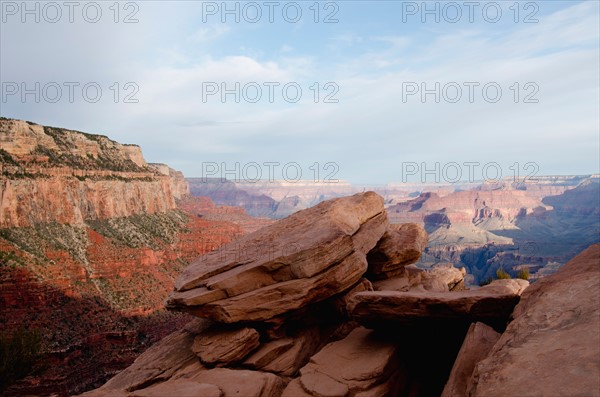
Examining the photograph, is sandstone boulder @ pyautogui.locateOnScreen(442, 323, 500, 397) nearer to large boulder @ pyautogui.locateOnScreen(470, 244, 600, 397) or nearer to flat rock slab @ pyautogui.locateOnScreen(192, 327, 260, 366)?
large boulder @ pyautogui.locateOnScreen(470, 244, 600, 397)

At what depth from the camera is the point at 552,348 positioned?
29.9ft

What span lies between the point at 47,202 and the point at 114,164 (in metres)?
32.1

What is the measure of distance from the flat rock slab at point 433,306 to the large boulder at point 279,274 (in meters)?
2.02

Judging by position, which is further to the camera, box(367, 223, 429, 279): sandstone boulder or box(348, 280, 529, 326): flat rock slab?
box(367, 223, 429, 279): sandstone boulder

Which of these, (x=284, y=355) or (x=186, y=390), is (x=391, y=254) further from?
(x=186, y=390)

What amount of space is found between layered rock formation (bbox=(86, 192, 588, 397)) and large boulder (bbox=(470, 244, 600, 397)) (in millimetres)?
282

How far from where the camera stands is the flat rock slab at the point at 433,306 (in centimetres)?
1340

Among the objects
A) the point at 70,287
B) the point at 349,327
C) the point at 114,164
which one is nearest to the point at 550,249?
the point at 114,164

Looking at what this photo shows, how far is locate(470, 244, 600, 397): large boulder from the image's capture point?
8.11 m

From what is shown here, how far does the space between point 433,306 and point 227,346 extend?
278 inches

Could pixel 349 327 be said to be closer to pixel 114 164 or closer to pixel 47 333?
pixel 47 333

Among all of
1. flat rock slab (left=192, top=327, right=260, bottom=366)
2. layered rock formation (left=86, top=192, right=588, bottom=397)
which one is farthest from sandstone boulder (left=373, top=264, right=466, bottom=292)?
flat rock slab (left=192, top=327, right=260, bottom=366)

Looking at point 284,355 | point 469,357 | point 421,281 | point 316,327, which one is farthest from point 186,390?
point 421,281

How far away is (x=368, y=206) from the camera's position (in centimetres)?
2039
